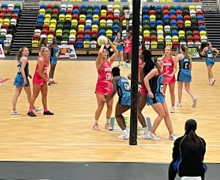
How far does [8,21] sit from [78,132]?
24906mm

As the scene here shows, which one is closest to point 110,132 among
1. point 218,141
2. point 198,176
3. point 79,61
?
point 218,141

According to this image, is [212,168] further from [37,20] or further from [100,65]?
[37,20]

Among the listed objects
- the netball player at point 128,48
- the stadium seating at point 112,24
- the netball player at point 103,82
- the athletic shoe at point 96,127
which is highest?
the stadium seating at point 112,24

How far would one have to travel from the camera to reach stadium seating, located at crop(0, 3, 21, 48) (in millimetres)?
35156

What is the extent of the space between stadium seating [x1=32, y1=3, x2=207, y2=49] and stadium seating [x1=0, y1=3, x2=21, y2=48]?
4.95 ft

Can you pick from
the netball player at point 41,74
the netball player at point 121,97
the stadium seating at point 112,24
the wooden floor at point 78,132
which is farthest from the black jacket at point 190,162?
the stadium seating at point 112,24

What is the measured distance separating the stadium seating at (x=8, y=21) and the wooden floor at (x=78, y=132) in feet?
47.1

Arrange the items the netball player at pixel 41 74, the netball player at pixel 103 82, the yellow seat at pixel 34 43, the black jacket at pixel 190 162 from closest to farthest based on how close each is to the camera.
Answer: the black jacket at pixel 190 162, the netball player at pixel 103 82, the netball player at pixel 41 74, the yellow seat at pixel 34 43

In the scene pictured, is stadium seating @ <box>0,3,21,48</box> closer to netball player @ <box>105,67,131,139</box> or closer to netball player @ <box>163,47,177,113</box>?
netball player @ <box>163,47,177,113</box>

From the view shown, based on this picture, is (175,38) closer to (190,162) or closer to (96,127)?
(96,127)

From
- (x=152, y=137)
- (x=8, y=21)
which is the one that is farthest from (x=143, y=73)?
(x=8, y=21)

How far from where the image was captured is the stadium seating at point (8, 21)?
35156 millimetres

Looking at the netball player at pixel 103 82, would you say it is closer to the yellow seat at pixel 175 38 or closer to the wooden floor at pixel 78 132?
the wooden floor at pixel 78 132

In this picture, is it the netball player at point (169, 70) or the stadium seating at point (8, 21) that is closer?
the netball player at point (169, 70)
